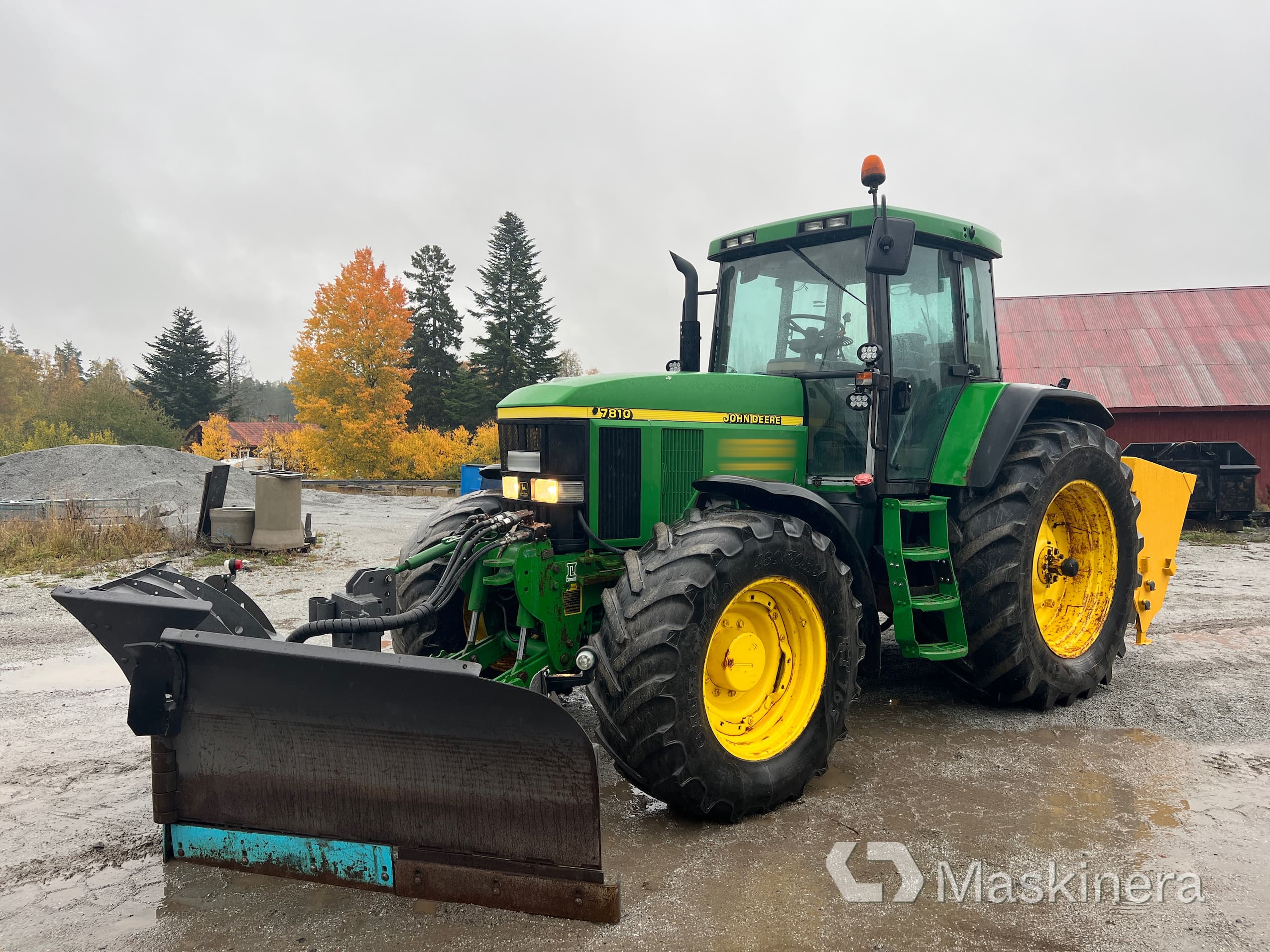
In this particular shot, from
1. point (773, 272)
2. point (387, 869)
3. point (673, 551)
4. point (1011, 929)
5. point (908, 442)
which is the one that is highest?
point (773, 272)

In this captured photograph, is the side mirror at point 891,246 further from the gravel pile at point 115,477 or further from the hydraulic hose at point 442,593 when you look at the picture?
the gravel pile at point 115,477

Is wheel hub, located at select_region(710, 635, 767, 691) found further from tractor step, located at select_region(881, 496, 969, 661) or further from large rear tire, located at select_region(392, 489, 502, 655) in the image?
large rear tire, located at select_region(392, 489, 502, 655)

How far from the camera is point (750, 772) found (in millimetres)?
3533

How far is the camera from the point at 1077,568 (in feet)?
17.3

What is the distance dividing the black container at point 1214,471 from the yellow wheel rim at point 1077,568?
974 cm

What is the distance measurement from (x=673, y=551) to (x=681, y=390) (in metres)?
1.11

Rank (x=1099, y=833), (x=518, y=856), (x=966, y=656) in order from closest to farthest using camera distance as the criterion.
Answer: (x=518, y=856)
(x=1099, y=833)
(x=966, y=656)

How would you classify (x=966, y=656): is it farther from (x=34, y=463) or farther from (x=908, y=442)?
(x=34, y=463)

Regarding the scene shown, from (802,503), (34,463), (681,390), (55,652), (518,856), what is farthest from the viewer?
(34,463)

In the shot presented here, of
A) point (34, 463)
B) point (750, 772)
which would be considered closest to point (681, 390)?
point (750, 772)

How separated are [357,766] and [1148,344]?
21.0m

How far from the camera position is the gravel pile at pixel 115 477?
15453 millimetres

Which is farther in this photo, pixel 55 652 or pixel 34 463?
pixel 34 463

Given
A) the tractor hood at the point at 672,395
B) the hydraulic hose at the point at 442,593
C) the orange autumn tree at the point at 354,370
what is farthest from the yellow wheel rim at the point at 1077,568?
the orange autumn tree at the point at 354,370
